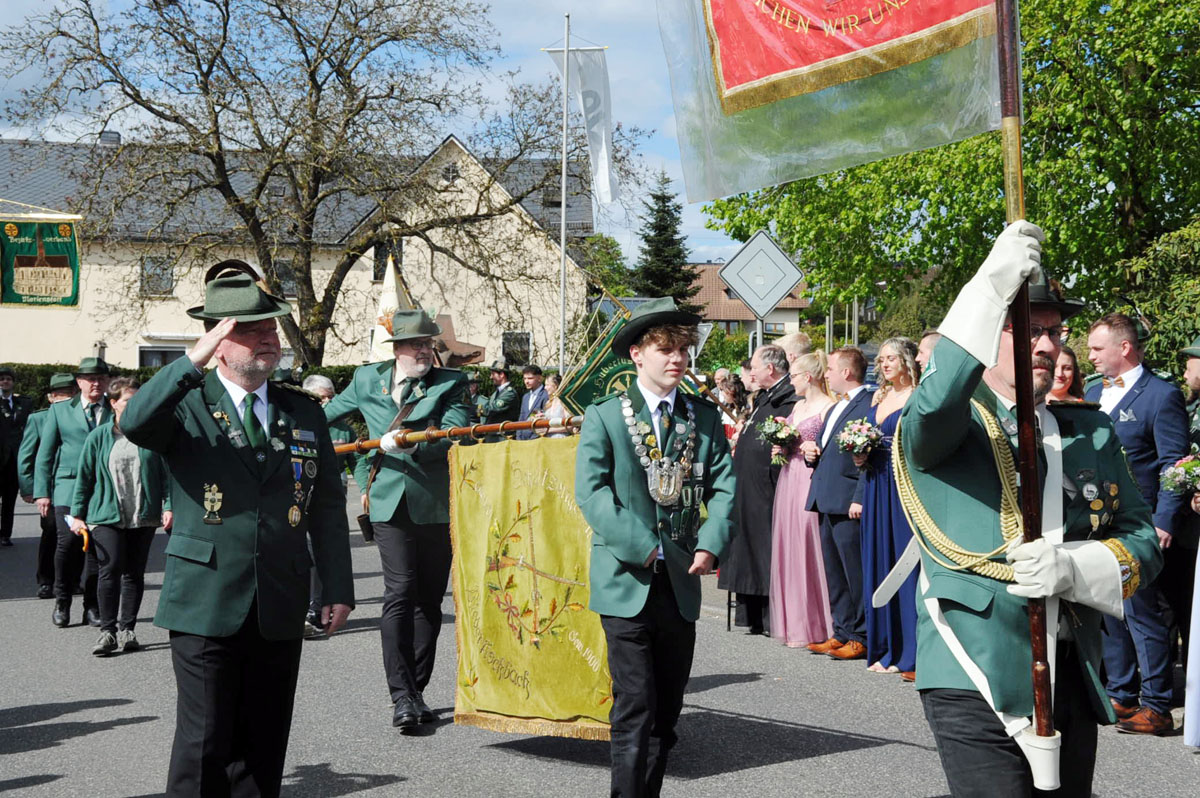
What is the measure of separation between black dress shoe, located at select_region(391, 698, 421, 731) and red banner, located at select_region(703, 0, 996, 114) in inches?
161

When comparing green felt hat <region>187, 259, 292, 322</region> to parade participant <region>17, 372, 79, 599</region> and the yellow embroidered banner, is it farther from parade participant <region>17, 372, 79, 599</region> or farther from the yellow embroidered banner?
parade participant <region>17, 372, 79, 599</region>

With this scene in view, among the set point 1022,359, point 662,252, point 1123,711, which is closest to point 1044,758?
point 1022,359

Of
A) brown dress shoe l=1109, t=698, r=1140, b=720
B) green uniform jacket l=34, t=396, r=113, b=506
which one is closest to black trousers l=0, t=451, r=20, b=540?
green uniform jacket l=34, t=396, r=113, b=506

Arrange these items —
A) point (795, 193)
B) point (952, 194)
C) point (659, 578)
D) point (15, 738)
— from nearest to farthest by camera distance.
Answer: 1. point (659, 578)
2. point (15, 738)
3. point (952, 194)
4. point (795, 193)

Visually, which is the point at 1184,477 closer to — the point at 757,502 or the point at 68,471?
→ the point at 757,502

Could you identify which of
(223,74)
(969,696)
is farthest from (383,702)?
(223,74)

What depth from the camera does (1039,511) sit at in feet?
11.1

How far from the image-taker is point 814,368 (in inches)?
391

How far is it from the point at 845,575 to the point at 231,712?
5670 millimetres

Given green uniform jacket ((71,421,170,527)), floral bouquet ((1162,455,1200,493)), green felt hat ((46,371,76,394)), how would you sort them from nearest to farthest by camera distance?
1. floral bouquet ((1162,455,1200,493))
2. green uniform jacket ((71,421,170,527))
3. green felt hat ((46,371,76,394))

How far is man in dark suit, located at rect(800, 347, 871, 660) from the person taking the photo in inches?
360

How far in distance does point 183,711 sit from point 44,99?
27.9 m

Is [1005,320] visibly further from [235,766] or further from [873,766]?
[873,766]

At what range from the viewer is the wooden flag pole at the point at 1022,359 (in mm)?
3248
